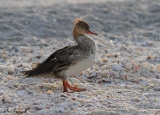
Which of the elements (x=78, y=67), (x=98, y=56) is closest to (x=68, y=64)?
(x=78, y=67)

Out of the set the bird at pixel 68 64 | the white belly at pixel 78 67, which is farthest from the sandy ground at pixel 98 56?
the white belly at pixel 78 67

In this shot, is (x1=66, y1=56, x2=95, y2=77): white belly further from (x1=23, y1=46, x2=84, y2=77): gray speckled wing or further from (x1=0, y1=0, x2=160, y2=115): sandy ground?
(x1=0, y1=0, x2=160, y2=115): sandy ground

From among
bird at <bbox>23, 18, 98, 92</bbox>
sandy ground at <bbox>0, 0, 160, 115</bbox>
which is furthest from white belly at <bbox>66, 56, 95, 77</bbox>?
sandy ground at <bbox>0, 0, 160, 115</bbox>

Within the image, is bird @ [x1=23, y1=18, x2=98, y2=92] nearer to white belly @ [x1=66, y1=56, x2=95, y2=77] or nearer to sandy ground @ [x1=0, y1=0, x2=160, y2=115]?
white belly @ [x1=66, y1=56, x2=95, y2=77]

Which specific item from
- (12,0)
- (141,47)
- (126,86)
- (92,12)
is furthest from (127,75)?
(12,0)

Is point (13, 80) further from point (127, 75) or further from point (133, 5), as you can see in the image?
point (133, 5)

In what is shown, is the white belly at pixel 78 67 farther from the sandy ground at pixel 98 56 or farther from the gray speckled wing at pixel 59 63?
the sandy ground at pixel 98 56

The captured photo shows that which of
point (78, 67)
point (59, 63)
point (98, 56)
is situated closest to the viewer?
point (78, 67)

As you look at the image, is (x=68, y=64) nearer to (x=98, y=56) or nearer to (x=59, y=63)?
(x=59, y=63)

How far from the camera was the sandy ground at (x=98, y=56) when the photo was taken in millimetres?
5684

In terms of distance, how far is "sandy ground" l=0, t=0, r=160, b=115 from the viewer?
568cm

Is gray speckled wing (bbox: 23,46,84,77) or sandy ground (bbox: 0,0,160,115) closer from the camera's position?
sandy ground (bbox: 0,0,160,115)

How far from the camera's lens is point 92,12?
42.8 ft

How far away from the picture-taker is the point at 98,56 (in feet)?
28.8
